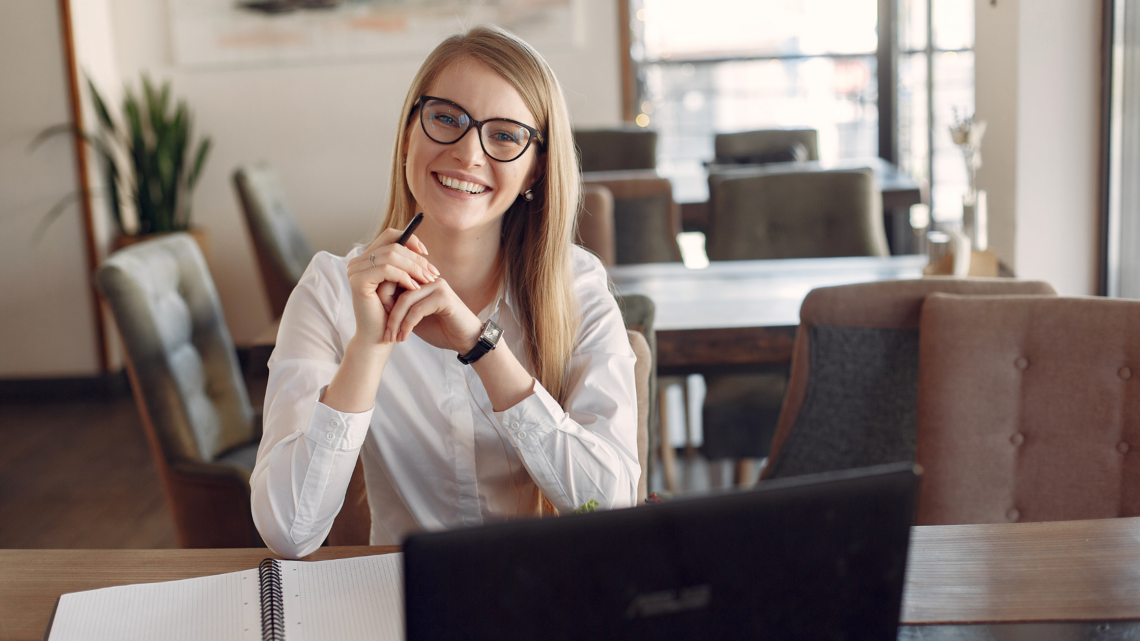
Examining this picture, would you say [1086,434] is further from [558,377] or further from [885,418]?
[558,377]

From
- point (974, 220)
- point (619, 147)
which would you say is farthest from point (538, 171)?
point (619, 147)

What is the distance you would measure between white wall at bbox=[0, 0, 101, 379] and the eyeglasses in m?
3.57

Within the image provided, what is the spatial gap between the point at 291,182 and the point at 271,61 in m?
0.59

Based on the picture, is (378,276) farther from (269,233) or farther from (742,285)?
(269,233)

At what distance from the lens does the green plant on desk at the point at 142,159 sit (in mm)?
4246

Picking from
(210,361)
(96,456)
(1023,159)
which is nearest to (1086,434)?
(1023,159)

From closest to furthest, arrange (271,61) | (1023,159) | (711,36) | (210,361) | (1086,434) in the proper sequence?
(1086,434), (210,361), (1023,159), (271,61), (711,36)

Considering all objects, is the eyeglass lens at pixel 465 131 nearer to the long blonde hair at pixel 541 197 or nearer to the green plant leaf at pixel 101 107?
the long blonde hair at pixel 541 197

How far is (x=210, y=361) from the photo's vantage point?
2062 mm

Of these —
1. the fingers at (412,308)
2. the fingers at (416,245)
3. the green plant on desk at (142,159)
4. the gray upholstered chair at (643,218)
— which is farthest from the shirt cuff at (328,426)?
the green plant on desk at (142,159)

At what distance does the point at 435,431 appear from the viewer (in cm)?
127

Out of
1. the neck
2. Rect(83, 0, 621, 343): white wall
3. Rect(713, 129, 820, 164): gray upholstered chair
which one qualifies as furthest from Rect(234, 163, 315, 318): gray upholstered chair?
the neck

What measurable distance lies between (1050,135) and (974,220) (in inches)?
13.9

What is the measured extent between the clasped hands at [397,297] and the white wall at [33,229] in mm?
3686
